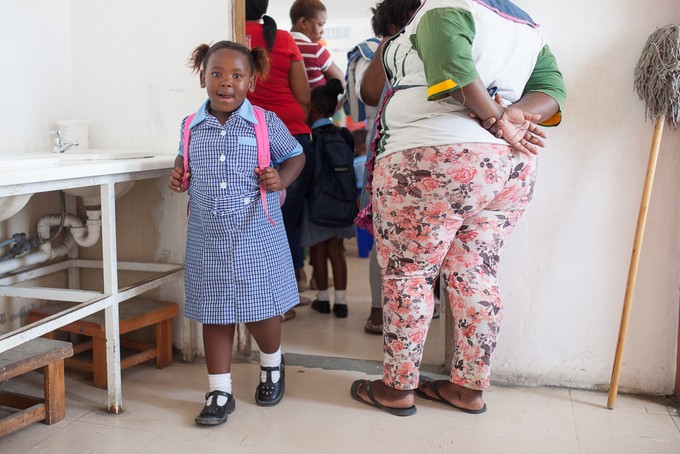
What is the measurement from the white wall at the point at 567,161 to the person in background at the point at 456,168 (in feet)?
0.81

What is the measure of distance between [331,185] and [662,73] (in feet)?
5.35

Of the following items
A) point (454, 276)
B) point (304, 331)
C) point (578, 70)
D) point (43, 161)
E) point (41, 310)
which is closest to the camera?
point (43, 161)

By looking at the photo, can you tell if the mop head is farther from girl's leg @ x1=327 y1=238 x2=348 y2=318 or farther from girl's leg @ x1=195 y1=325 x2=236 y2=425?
girl's leg @ x1=327 y1=238 x2=348 y2=318

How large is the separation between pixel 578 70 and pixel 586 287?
0.76m

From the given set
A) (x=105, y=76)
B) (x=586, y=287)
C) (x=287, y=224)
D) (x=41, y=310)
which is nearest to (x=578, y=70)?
(x=586, y=287)

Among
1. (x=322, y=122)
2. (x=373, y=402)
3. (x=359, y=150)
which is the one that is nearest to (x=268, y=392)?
(x=373, y=402)

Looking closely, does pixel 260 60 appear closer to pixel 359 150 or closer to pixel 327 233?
pixel 327 233

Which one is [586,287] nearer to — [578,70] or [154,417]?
[578,70]

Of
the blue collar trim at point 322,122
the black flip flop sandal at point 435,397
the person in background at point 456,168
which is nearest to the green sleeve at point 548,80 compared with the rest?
the person in background at point 456,168

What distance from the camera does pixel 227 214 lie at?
2240 mm

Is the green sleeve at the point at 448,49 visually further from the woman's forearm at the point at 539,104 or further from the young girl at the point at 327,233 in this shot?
the young girl at the point at 327,233

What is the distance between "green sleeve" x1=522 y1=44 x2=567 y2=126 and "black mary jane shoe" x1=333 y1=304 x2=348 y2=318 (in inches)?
65.0

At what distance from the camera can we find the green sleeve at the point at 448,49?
191cm

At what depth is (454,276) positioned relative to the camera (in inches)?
88.9
